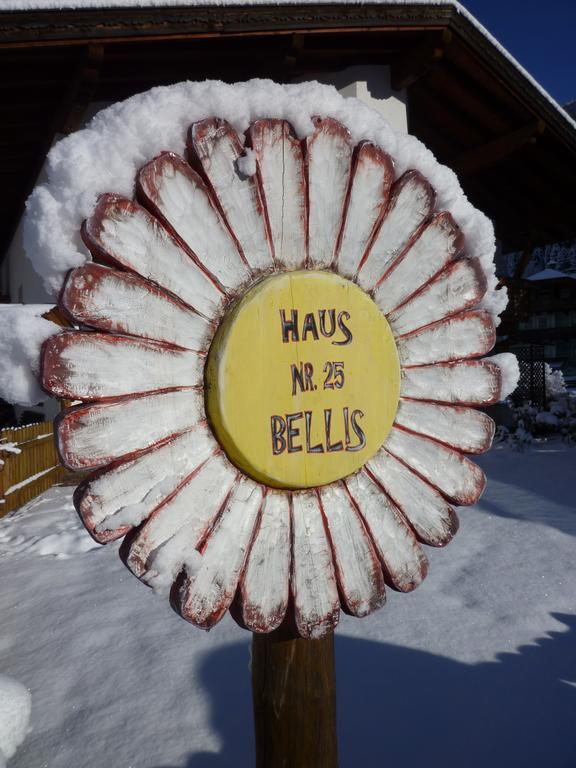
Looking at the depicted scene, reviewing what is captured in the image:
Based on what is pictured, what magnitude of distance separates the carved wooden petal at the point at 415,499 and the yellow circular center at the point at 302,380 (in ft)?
0.13

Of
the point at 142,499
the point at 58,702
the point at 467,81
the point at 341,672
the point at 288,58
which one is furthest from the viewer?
the point at 467,81

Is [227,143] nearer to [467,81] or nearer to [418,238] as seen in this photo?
[418,238]

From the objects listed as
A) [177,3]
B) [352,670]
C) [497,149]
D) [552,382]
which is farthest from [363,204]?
[552,382]

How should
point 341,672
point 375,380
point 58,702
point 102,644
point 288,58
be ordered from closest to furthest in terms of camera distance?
point 375,380 → point 58,702 → point 341,672 → point 102,644 → point 288,58

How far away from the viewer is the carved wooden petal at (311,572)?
2.54ft

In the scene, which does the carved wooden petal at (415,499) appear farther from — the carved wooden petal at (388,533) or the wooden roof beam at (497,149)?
the wooden roof beam at (497,149)

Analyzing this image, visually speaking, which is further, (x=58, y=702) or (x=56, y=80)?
(x=56, y=80)

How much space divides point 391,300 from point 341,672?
187 centimetres

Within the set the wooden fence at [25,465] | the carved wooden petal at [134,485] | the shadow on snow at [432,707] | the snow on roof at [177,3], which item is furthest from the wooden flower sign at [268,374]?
the wooden fence at [25,465]

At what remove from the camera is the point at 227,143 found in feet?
2.39

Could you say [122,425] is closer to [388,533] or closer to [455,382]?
[388,533]

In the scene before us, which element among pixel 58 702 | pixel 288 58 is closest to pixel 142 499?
pixel 58 702

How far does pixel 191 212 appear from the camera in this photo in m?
0.71

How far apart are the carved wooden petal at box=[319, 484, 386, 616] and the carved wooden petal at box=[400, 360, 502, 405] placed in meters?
0.20
